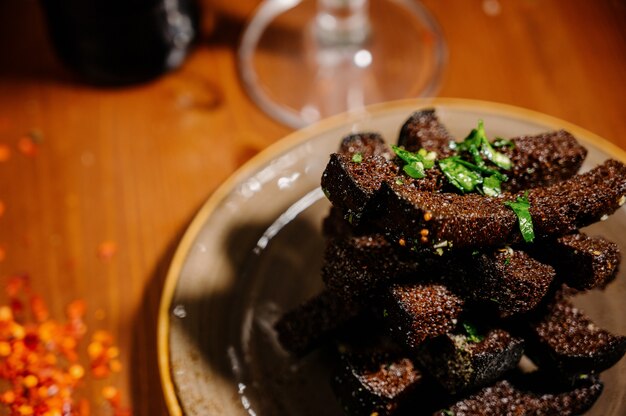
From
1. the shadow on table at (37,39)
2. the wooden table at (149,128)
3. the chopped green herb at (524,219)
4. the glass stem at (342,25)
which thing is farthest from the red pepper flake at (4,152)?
the chopped green herb at (524,219)

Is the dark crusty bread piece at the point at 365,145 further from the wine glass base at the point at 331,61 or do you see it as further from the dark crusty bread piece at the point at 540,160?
the wine glass base at the point at 331,61

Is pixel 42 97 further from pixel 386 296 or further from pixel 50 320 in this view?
pixel 386 296

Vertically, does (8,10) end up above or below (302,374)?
above

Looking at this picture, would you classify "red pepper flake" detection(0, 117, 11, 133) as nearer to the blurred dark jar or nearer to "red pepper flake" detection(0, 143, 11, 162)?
"red pepper flake" detection(0, 143, 11, 162)

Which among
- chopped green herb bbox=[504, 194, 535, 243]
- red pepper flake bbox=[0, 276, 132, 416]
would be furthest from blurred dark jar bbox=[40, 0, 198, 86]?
chopped green herb bbox=[504, 194, 535, 243]

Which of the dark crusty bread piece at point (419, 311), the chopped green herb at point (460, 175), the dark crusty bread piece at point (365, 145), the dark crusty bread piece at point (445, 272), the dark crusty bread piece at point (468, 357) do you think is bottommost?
the dark crusty bread piece at point (468, 357)

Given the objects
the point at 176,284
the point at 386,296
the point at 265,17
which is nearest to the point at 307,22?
the point at 265,17
